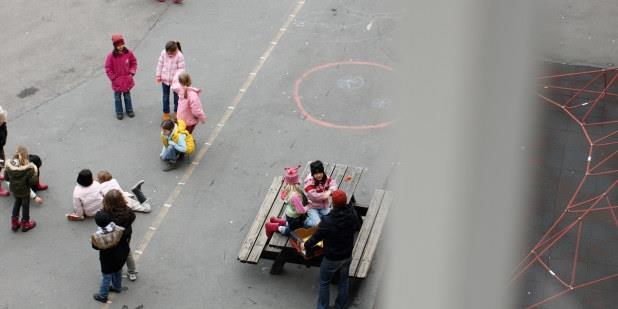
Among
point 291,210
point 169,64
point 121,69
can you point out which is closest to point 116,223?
point 291,210

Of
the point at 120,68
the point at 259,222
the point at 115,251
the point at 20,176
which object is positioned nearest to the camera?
the point at 115,251

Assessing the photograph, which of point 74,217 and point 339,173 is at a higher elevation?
point 339,173

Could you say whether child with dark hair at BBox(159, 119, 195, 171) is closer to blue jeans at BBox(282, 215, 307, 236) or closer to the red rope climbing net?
blue jeans at BBox(282, 215, 307, 236)

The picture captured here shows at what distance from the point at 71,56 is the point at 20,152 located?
13.6 ft

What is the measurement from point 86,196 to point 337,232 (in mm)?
3439

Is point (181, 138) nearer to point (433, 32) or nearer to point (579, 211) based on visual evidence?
point (579, 211)

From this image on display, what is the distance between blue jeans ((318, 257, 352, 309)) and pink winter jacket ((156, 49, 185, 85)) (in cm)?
392

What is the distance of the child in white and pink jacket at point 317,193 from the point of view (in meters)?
8.63

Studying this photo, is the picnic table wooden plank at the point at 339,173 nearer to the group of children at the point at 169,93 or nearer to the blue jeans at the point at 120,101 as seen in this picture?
the group of children at the point at 169,93

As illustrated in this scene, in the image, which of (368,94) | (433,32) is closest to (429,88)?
(433,32)

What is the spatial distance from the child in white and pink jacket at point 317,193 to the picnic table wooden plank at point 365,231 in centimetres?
47

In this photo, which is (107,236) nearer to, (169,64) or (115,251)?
(115,251)

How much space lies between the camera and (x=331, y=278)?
26.5 ft

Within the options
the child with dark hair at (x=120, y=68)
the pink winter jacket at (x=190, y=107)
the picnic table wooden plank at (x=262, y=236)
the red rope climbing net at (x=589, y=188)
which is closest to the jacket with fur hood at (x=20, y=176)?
the pink winter jacket at (x=190, y=107)
